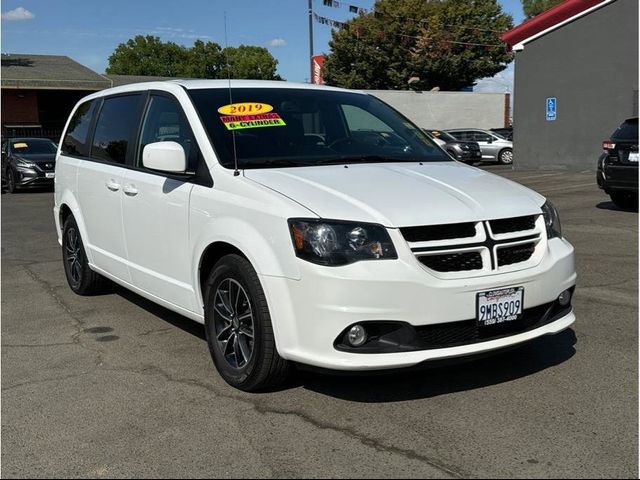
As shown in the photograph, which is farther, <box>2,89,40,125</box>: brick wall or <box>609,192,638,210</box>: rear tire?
<box>2,89,40,125</box>: brick wall

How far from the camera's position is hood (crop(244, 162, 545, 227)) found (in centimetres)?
347

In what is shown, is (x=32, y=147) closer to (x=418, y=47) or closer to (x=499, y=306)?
(x=499, y=306)

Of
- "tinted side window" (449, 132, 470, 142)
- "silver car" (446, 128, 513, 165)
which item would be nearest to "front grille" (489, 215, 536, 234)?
"silver car" (446, 128, 513, 165)

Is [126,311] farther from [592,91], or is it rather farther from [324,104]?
[592,91]

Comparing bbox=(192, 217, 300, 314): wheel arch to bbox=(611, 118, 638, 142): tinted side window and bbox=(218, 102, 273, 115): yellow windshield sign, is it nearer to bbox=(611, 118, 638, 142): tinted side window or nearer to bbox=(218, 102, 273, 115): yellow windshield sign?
bbox=(218, 102, 273, 115): yellow windshield sign

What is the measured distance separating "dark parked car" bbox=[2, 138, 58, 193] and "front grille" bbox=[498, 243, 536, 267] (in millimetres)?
15956

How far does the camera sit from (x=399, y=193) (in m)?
3.71

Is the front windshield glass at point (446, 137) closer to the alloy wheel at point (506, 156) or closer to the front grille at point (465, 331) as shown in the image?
the alloy wheel at point (506, 156)

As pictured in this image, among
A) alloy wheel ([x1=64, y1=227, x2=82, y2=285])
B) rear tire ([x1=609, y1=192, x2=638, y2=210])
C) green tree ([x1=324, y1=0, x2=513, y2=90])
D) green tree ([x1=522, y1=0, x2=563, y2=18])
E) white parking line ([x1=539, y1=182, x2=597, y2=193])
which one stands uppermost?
green tree ([x1=522, y1=0, x2=563, y2=18])

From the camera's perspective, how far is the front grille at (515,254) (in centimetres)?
363

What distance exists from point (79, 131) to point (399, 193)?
3.92 m

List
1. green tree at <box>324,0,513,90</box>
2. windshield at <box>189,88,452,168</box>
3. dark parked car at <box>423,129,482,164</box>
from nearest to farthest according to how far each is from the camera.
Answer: windshield at <box>189,88,452,168</box>
dark parked car at <box>423,129,482,164</box>
green tree at <box>324,0,513,90</box>

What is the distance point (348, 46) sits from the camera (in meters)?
47.6

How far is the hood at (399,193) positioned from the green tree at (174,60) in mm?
71923
